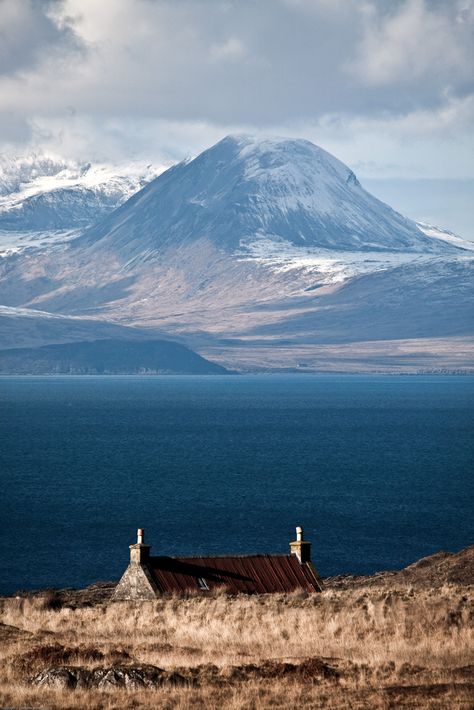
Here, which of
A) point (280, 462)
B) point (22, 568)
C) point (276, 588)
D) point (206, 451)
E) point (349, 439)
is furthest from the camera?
point (349, 439)

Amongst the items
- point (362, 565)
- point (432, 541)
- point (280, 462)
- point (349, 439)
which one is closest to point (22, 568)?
→ point (362, 565)

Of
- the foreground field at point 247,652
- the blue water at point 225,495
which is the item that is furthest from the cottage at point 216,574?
the blue water at point 225,495

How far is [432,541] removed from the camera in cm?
8200

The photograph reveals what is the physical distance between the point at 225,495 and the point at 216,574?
6402 centimetres

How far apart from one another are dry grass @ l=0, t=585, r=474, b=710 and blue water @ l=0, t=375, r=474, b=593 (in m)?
29.8

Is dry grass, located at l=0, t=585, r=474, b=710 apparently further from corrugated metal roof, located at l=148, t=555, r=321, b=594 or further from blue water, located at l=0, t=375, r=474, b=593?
blue water, located at l=0, t=375, r=474, b=593

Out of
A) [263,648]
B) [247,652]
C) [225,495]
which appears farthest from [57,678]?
[225,495]

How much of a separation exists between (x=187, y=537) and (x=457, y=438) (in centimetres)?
9187

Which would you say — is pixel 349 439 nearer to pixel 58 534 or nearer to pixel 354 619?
pixel 58 534

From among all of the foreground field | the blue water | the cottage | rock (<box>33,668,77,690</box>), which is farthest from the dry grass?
the blue water

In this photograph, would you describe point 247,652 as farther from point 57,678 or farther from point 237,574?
point 237,574

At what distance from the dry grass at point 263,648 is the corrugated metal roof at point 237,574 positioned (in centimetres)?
189

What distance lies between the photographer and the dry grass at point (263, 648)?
81.1 ft

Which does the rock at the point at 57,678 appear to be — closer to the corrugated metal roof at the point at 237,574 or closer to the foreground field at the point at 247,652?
the foreground field at the point at 247,652
